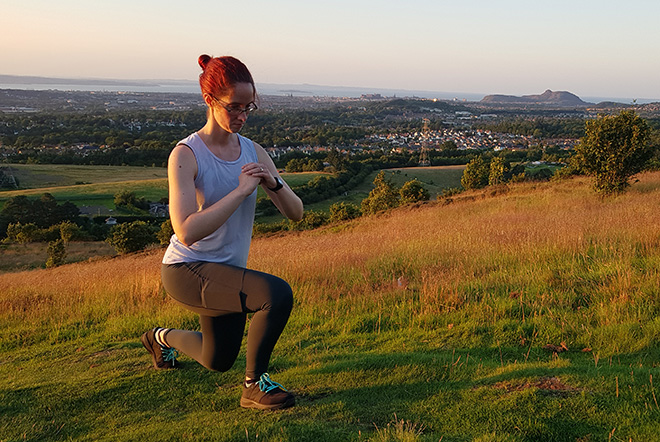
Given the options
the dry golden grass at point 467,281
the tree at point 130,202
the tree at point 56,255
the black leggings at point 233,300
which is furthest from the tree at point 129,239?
the black leggings at point 233,300

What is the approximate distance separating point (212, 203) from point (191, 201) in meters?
0.20

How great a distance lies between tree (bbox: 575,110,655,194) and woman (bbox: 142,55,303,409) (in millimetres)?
16764

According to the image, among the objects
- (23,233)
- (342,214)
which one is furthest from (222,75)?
(23,233)

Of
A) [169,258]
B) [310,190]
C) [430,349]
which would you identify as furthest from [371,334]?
[310,190]

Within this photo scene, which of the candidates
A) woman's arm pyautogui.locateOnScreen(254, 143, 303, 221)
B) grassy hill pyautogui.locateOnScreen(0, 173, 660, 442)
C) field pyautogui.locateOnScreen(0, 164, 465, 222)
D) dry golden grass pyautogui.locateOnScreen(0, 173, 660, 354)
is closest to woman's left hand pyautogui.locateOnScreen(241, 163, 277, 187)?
woman's arm pyautogui.locateOnScreen(254, 143, 303, 221)

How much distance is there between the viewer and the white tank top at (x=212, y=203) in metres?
2.98

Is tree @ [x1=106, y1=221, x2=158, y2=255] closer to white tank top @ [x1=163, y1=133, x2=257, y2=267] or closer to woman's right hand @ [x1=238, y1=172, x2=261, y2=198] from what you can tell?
white tank top @ [x1=163, y1=133, x2=257, y2=267]

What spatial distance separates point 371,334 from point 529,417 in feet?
7.43

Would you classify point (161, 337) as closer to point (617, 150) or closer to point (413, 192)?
point (617, 150)

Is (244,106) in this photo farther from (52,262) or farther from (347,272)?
(52,262)

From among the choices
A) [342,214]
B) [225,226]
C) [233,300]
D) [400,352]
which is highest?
[225,226]

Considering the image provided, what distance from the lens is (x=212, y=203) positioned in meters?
3.02

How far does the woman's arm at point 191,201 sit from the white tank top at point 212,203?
0.28ft

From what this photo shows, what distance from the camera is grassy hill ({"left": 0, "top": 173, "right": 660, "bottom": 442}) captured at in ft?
9.36
